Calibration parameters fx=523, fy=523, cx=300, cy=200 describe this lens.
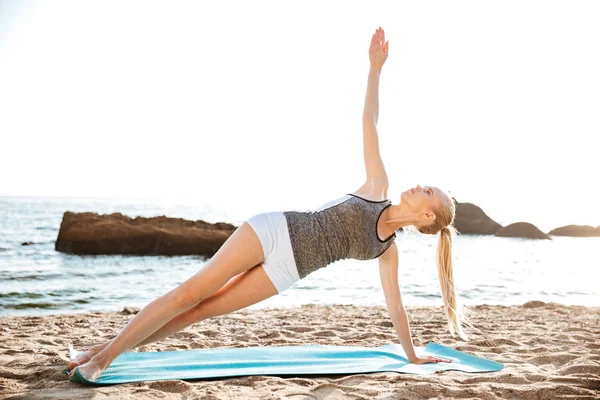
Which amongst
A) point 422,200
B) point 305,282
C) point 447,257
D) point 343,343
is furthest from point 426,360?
point 305,282

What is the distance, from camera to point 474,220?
87.9 ft

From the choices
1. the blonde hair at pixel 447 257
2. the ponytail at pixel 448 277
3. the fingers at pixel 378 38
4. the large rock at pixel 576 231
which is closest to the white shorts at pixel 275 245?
the blonde hair at pixel 447 257

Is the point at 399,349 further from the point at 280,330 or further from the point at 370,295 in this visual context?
the point at 370,295

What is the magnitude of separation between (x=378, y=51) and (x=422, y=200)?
94 centimetres

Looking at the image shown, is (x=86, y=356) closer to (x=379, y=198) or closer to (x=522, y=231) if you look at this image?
(x=379, y=198)

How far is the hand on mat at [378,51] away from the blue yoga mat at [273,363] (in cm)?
183

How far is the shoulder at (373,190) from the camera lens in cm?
303

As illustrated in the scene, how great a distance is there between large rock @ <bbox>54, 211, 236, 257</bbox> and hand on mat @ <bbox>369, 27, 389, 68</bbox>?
40.0 feet

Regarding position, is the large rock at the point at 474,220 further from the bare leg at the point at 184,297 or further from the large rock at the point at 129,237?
the bare leg at the point at 184,297

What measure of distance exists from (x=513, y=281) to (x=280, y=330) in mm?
6826

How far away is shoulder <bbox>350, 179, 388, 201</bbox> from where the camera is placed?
3.03 meters

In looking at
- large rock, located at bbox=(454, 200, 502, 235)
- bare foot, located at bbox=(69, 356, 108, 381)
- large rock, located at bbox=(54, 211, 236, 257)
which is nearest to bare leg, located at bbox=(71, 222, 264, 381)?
bare foot, located at bbox=(69, 356, 108, 381)

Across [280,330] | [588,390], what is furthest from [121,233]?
[588,390]

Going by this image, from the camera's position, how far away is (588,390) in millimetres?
2674
